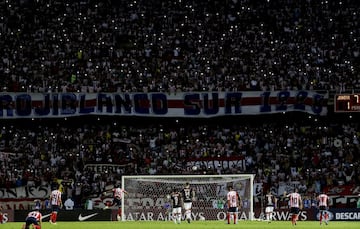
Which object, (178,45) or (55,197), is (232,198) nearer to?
(55,197)

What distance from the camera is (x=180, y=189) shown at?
46438mm

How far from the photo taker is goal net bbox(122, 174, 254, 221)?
4588 centimetres

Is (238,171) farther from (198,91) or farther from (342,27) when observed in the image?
(342,27)

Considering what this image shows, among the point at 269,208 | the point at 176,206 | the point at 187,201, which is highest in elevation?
the point at 187,201

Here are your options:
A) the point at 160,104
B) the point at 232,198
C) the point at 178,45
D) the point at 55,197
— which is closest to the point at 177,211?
the point at 232,198

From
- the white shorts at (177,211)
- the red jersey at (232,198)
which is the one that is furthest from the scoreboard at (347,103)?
the white shorts at (177,211)

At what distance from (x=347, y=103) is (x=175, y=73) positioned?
1199 cm

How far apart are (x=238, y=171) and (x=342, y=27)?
14693 millimetres

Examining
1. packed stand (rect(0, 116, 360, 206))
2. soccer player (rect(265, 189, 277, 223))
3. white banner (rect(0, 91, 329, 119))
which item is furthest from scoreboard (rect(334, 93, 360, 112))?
soccer player (rect(265, 189, 277, 223))

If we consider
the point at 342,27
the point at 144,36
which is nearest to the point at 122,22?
the point at 144,36

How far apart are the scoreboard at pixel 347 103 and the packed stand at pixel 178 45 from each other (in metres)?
1.75

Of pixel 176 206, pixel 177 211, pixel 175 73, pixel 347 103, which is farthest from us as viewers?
pixel 175 73

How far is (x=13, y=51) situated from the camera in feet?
193

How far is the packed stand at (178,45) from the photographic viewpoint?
56.8 m
